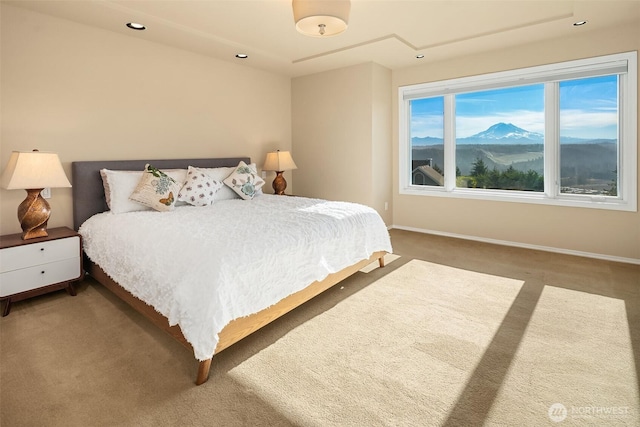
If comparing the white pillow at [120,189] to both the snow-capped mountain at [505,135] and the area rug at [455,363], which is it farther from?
the snow-capped mountain at [505,135]

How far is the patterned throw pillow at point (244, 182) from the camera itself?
4043 millimetres

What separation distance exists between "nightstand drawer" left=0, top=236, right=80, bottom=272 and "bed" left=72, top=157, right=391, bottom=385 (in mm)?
139

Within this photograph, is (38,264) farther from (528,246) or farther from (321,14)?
(528,246)

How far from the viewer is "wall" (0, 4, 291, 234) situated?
3025 mm

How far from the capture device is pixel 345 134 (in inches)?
203

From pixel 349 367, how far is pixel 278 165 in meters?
3.52

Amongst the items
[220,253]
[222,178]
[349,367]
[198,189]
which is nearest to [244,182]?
[222,178]

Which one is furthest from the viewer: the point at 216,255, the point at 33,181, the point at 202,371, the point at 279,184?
the point at 279,184

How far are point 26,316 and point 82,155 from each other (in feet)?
5.13

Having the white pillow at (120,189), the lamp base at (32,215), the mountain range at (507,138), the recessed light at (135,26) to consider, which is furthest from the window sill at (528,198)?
the lamp base at (32,215)

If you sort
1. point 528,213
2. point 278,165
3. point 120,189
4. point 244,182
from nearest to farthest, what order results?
1. point 120,189
2. point 244,182
3. point 528,213
4. point 278,165

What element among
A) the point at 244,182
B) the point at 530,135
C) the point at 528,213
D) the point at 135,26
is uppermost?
the point at 135,26

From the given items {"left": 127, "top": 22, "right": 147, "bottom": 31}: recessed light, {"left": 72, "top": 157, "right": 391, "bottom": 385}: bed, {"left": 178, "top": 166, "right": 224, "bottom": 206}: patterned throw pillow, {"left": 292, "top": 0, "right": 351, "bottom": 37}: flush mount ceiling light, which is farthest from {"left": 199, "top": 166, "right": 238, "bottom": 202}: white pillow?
{"left": 292, "top": 0, "right": 351, "bottom": 37}: flush mount ceiling light

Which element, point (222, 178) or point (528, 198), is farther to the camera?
point (528, 198)
